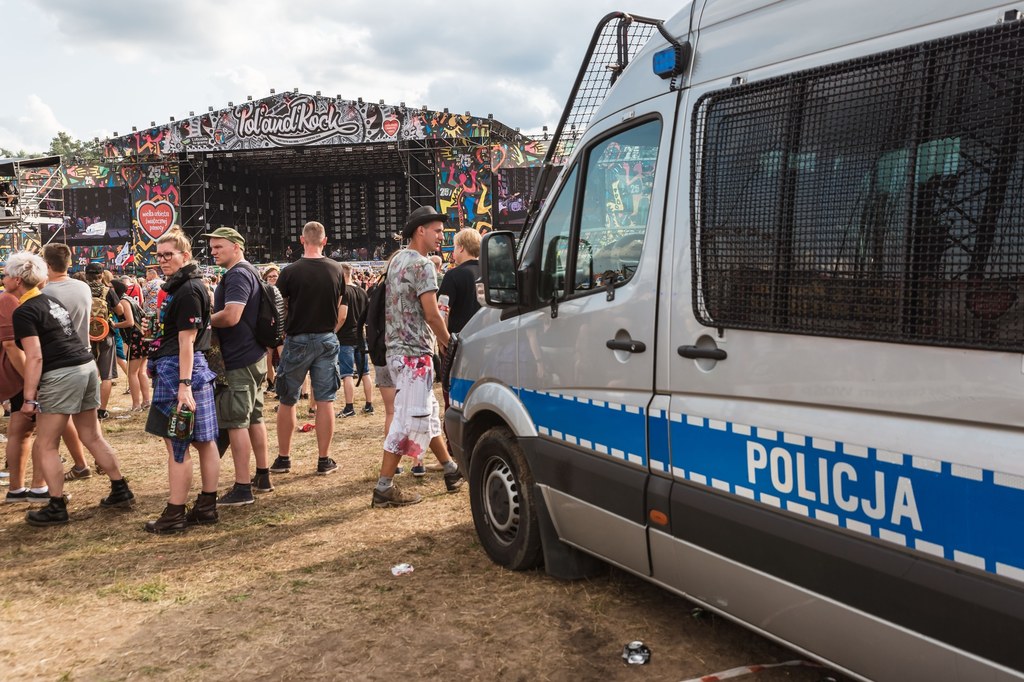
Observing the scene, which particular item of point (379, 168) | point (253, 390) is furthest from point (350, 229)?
point (253, 390)

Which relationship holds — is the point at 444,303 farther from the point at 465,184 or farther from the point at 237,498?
the point at 465,184

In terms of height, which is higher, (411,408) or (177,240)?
(177,240)

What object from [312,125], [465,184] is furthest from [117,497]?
[312,125]

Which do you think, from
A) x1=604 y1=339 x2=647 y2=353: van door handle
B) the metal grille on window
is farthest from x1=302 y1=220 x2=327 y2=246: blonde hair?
the metal grille on window

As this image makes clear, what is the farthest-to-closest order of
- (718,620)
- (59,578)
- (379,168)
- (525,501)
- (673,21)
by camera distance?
(379,168) → (59,578) → (525,501) → (718,620) → (673,21)

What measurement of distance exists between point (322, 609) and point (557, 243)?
204cm

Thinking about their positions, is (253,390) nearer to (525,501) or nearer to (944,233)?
(525,501)

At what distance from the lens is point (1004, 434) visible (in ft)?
6.16

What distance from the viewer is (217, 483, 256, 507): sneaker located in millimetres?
5629

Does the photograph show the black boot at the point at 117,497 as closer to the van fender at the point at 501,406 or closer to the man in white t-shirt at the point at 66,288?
the man in white t-shirt at the point at 66,288

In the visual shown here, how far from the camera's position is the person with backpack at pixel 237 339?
5.29 meters

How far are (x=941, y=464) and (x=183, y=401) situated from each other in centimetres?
411

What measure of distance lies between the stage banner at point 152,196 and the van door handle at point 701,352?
107 ft

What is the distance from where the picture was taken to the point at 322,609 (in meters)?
3.89
